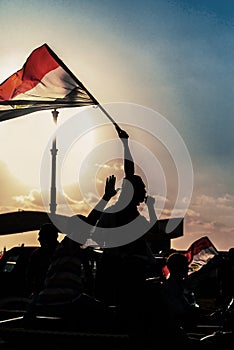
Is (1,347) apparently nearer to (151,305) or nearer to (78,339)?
(78,339)

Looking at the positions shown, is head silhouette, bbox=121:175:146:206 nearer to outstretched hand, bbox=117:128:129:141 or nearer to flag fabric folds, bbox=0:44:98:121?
outstretched hand, bbox=117:128:129:141

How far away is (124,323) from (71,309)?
103 centimetres

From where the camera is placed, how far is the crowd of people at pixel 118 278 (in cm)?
525

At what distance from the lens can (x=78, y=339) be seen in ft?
17.3

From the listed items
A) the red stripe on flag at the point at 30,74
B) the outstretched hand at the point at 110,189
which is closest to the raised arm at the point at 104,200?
the outstretched hand at the point at 110,189

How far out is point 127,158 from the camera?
8367 millimetres

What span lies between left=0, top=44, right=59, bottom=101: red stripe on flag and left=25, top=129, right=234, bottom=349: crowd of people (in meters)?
5.23

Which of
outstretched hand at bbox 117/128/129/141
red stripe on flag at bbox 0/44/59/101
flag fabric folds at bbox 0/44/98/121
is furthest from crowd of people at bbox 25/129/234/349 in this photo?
red stripe on flag at bbox 0/44/59/101

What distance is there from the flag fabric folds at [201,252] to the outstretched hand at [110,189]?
124 centimetres

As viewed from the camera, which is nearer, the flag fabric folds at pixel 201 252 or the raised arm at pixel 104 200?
the raised arm at pixel 104 200

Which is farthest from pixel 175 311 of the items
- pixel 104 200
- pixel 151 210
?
pixel 151 210

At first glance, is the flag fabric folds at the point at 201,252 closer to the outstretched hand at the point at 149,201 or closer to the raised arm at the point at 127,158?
the outstretched hand at the point at 149,201

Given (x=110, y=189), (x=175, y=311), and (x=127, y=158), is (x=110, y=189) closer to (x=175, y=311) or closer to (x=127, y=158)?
(x=127, y=158)

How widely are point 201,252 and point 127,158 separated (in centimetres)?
159
